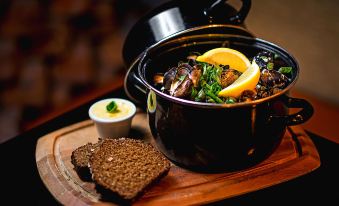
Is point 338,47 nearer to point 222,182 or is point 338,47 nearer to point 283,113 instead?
Answer: point 283,113

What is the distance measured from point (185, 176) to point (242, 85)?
28 centimetres

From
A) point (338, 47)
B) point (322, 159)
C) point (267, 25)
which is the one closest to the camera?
point (322, 159)

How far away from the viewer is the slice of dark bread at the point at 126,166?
107 centimetres

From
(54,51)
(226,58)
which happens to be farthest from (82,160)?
(54,51)

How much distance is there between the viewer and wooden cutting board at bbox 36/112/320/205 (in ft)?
3.58

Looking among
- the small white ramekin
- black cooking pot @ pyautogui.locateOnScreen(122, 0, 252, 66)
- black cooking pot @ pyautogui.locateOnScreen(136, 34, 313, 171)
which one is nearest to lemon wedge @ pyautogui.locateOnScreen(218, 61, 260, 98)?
black cooking pot @ pyautogui.locateOnScreen(136, 34, 313, 171)

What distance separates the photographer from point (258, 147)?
44.7 inches

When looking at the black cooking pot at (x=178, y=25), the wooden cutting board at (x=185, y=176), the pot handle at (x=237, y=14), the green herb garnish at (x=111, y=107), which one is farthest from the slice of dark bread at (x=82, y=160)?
the pot handle at (x=237, y=14)

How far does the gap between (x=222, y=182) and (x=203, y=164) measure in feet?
0.22

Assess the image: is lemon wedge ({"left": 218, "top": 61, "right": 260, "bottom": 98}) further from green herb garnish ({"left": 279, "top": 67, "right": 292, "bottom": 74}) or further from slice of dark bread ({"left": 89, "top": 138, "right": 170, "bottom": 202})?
slice of dark bread ({"left": 89, "top": 138, "right": 170, "bottom": 202})

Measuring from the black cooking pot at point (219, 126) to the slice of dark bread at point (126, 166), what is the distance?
55 millimetres

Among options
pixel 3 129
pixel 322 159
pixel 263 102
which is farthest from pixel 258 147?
pixel 3 129

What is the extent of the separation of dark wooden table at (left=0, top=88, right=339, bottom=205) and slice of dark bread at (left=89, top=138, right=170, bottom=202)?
0.52ft

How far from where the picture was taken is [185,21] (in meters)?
1.29
